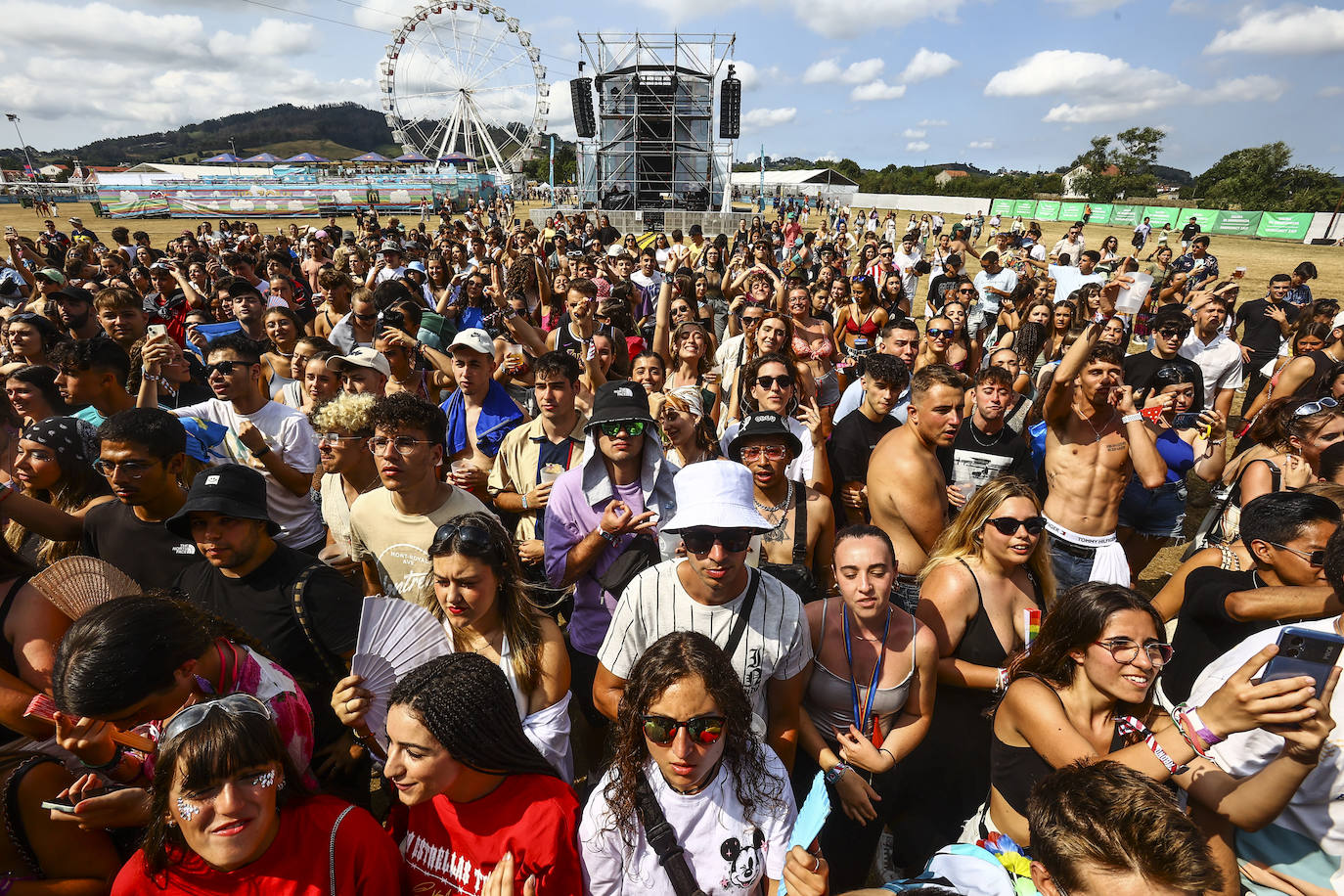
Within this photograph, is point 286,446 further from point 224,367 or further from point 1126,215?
point 1126,215

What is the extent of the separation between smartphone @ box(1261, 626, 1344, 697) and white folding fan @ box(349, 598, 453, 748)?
250cm

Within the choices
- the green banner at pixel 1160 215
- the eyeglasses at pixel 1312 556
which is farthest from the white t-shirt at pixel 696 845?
the green banner at pixel 1160 215

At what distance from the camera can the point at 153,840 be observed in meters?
1.51

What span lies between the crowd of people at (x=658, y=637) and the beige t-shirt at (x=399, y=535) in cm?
2

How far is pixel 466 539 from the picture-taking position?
216 centimetres

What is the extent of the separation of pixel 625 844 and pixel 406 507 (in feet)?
5.59

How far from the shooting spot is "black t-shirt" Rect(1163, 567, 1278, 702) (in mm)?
2445

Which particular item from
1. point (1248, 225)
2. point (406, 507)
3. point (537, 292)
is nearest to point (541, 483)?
point (406, 507)

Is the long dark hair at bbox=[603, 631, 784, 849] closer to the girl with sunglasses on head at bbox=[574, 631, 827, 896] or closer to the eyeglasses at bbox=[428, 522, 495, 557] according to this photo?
the girl with sunglasses on head at bbox=[574, 631, 827, 896]

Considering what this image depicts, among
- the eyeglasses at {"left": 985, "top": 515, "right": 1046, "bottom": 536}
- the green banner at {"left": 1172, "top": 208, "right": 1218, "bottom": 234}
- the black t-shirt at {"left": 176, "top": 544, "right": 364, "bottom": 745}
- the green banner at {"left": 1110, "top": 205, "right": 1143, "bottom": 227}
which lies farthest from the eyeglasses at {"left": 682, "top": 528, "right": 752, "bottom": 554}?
the green banner at {"left": 1110, "top": 205, "right": 1143, "bottom": 227}

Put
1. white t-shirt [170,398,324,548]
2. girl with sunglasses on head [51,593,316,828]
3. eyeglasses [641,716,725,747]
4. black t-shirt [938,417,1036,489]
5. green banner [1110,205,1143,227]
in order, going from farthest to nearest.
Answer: green banner [1110,205,1143,227] → black t-shirt [938,417,1036,489] → white t-shirt [170,398,324,548] → eyeglasses [641,716,725,747] → girl with sunglasses on head [51,593,316,828]

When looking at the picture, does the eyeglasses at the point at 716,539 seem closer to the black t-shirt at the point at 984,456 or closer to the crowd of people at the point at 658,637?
the crowd of people at the point at 658,637

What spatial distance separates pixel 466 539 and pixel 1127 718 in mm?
2311

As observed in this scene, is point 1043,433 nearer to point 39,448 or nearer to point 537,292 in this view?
point 39,448
